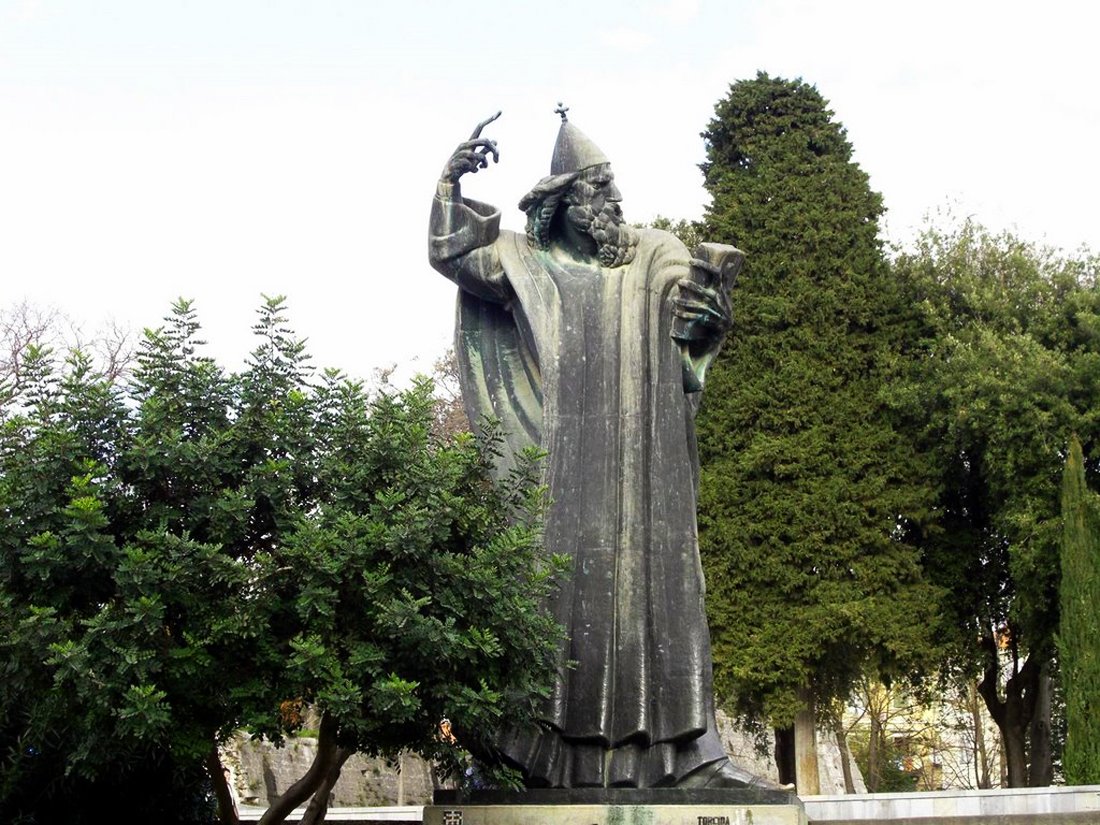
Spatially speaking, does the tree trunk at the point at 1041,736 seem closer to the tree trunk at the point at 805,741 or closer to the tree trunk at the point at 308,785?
the tree trunk at the point at 805,741

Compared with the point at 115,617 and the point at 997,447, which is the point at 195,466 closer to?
the point at 115,617

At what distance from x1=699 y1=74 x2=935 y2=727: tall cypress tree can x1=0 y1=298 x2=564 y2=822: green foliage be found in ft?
66.7

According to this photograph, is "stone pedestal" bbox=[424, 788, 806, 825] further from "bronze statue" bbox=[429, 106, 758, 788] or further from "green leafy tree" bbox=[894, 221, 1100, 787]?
"green leafy tree" bbox=[894, 221, 1100, 787]

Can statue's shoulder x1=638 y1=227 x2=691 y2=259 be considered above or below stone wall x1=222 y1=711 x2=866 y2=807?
above

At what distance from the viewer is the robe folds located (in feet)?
32.6

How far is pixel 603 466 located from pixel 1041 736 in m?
24.2

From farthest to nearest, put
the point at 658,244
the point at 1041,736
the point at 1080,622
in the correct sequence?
the point at 1041,736 → the point at 1080,622 → the point at 658,244

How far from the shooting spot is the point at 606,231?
11.1 metres

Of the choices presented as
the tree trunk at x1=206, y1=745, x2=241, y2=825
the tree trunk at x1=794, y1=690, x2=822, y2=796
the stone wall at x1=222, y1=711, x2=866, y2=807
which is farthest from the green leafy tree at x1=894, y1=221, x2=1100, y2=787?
the tree trunk at x1=206, y1=745, x2=241, y2=825

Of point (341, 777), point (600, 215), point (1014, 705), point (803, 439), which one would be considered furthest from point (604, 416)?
point (1014, 705)

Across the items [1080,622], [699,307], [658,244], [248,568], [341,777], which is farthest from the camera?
[341,777]

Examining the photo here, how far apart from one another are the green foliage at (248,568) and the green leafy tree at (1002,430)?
20.8 meters

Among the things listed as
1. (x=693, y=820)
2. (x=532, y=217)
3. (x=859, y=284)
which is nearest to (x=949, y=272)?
(x=859, y=284)

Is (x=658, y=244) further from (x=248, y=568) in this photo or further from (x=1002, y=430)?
(x=1002, y=430)
